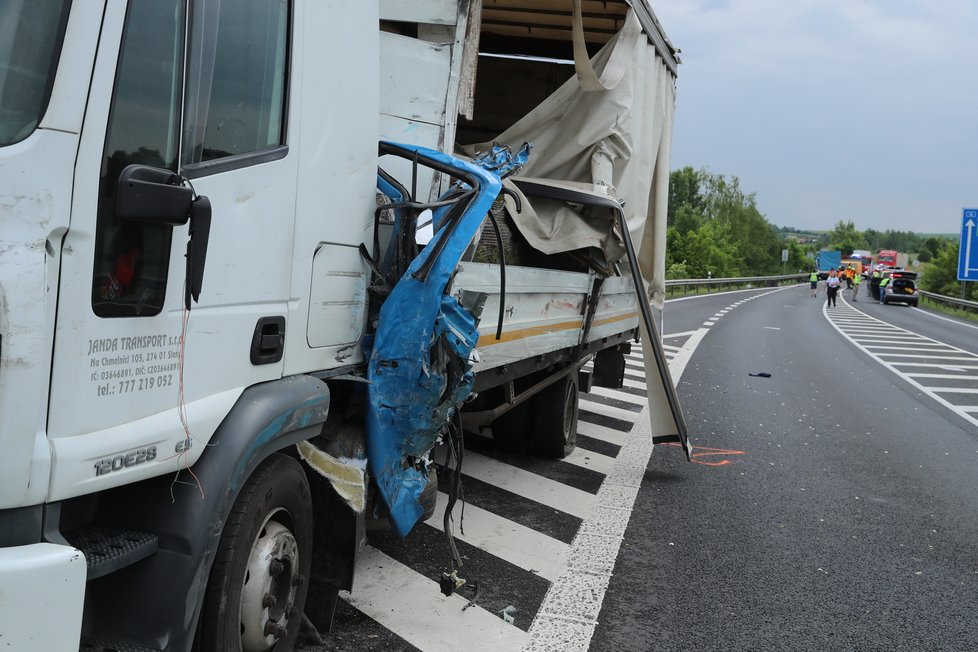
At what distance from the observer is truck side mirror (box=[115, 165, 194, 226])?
214 cm

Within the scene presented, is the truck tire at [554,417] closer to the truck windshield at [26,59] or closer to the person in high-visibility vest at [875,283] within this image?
the truck windshield at [26,59]

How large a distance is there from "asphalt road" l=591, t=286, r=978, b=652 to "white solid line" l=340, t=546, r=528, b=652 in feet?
1.51

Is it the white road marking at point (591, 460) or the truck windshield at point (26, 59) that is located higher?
the truck windshield at point (26, 59)

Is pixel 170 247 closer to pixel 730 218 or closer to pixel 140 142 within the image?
pixel 140 142

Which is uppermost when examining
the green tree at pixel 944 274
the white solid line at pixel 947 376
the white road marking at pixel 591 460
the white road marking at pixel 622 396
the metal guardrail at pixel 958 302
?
the green tree at pixel 944 274

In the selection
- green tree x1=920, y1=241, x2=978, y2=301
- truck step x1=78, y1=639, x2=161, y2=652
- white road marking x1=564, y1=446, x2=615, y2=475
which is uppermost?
green tree x1=920, y1=241, x2=978, y2=301

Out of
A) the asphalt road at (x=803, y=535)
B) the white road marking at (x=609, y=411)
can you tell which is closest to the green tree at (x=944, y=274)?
the asphalt road at (x=803, y=535)

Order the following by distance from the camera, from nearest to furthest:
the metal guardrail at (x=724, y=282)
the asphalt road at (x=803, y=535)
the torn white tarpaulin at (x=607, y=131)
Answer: the asphalt road at (x=803, y=535), the torn white tarpaulin at (x=607, y=131), the metal guardrail at (x=724, y=282)

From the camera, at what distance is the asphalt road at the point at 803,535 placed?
14.0ft

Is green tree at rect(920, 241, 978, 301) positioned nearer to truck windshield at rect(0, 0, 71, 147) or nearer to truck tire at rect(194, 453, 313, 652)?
truck tire at rect(194, 453, 313, 652)

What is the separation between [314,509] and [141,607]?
1.11 m

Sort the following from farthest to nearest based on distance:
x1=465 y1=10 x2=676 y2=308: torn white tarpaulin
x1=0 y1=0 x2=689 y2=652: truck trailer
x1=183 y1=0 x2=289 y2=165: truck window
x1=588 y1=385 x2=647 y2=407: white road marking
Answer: x1=588 y1=385 x2=647 y2=407: white road marking → x1=465 y1=10 x2=676 y2=308: torn white tarpaulin → x1=183 y1=0 x2=289 y2=165: truck window → x1=0 y1=0 x2=689 y2=652: truck trailer

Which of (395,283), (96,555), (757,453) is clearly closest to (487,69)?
(757,453)

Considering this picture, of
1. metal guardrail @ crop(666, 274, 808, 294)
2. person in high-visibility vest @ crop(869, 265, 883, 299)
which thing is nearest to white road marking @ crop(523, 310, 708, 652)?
metal guardrail @ crop(666, 274, 808, 294)
